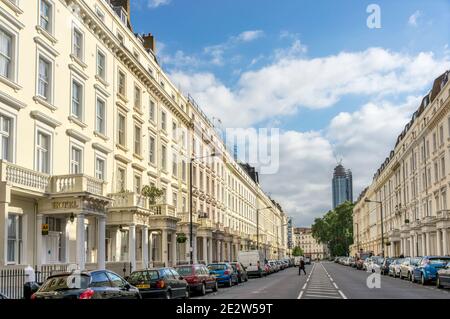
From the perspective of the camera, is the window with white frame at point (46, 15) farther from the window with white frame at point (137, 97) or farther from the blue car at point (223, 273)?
the blue car at point (223, 273)

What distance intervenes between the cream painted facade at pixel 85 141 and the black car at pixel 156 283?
4.75 m

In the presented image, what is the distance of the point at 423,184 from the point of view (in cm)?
6488

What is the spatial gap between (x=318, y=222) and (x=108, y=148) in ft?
522

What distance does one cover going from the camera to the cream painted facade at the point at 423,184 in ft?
175

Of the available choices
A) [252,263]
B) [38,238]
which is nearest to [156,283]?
[38,238]

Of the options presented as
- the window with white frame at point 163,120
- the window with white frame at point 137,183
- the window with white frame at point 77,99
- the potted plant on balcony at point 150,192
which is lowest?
the potted plant on balcony at point 150,192

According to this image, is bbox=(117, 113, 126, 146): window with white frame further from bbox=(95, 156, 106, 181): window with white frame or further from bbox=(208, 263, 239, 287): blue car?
bbox=(208, 263, 239, 287): blue car

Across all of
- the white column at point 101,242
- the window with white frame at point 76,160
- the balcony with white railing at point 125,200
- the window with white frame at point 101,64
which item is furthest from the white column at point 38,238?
the window with white frame at point 101,64

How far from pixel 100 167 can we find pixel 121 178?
10.7 ft

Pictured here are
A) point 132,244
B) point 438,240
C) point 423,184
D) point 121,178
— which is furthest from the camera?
point 423,184

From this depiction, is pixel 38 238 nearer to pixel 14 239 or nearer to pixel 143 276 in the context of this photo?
pixel 14 239
